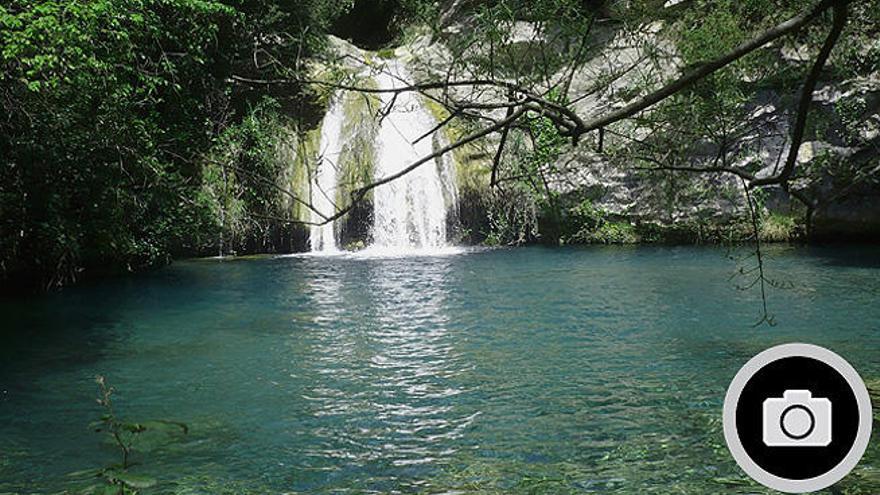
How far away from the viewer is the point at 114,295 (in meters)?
14.2

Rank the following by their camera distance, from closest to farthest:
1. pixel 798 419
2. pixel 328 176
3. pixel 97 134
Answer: pixel 798 419 → pixel 97 134 → pixel 328 176

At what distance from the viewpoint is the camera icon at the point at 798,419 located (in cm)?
133

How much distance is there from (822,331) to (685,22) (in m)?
13.9

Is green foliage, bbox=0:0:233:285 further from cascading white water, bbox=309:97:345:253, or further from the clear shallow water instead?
cascading white water, bbox=309:97:345:253

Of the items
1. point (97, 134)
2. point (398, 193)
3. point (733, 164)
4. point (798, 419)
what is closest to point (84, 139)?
point (97, 134)

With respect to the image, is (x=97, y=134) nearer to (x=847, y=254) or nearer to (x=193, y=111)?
(x=193, y=111)

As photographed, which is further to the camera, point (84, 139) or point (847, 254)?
point (847, 254)

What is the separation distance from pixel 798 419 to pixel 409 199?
818 inches

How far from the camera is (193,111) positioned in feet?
59.4

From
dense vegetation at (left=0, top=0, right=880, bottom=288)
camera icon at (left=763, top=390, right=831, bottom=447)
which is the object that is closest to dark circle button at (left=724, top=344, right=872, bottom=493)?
camera icon at (left=763, top=390, right=831, bottom=447)

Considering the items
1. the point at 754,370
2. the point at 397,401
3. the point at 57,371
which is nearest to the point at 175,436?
the point at 397,401

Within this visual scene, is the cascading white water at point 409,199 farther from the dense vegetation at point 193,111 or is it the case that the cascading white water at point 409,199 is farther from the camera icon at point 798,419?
the camera icon at point 798,419

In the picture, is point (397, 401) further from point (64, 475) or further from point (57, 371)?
point (57, 371)

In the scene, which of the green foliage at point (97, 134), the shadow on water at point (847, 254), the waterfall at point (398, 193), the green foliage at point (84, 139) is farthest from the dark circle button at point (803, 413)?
the waterfall at point (398, 193)
